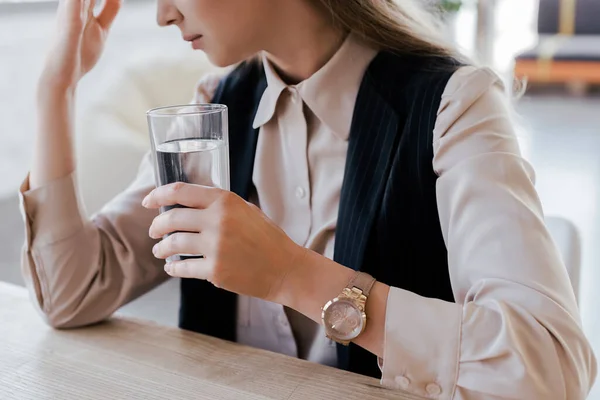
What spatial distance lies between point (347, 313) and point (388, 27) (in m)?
0.58

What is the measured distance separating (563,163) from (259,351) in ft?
13.6

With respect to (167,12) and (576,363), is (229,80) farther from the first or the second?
(576,363)

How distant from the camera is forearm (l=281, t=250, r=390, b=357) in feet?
2.93

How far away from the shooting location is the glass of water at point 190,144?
0.84 meters

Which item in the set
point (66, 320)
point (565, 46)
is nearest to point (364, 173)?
point (66, 320)

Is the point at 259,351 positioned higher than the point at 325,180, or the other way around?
the point at 325,180

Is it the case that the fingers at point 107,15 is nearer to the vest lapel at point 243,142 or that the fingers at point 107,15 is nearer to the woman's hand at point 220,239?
the vest lapel at point 243,142

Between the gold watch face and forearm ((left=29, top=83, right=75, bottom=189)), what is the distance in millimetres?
589

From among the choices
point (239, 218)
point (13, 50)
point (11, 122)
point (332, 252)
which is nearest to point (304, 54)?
point (332, 252)

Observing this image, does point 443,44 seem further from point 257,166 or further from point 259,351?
point 259,351

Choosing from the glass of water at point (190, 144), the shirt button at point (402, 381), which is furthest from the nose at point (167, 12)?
the shirt button at point (402, 381)

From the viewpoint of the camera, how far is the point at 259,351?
39.4 inches

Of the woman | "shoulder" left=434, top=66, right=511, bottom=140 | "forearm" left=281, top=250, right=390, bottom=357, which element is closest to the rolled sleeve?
the woman

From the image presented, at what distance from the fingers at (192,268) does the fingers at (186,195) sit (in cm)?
7
